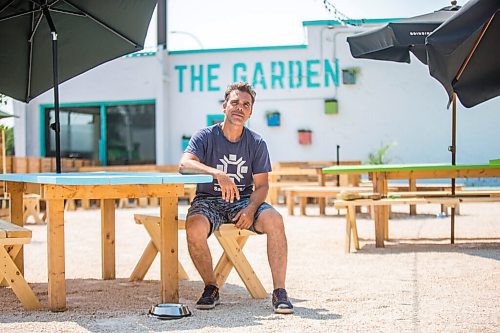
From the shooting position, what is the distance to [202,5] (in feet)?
56.3

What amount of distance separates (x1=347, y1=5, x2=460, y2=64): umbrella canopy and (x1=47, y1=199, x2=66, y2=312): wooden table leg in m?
4.31

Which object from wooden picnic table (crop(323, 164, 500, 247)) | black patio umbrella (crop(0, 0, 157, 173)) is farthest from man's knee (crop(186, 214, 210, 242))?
wooden picnic table (crop(323, 164, 500, 247))

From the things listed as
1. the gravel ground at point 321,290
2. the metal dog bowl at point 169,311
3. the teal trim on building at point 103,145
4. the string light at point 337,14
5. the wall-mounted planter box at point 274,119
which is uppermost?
the string light at point 337,14

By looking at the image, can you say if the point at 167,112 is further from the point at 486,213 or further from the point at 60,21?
the point at 60,21

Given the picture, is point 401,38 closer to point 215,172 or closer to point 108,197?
point 215,172

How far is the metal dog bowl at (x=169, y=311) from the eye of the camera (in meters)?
4.07

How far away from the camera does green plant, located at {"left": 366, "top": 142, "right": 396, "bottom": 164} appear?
16.6m

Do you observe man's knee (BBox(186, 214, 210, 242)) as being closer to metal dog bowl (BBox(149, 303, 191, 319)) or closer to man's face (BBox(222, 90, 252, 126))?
metal dog bowl (BBox(149, 303, 191, 319))

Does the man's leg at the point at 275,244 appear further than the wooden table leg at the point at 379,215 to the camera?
No

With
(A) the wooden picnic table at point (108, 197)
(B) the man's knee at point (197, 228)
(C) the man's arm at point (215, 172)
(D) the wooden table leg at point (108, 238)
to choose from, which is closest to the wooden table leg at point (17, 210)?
(D) the wooden table leg at point (108, 238)

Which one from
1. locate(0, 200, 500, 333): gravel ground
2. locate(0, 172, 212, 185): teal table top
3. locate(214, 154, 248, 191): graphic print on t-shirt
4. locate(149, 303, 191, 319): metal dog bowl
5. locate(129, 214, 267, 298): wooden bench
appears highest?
locate(214, 154, 248, 191): graphic print on t-shirt

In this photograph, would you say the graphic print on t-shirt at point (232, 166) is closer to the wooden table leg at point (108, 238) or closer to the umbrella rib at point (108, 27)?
the wooden table leg at point (108, 238)

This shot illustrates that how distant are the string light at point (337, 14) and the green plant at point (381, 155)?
2.82m

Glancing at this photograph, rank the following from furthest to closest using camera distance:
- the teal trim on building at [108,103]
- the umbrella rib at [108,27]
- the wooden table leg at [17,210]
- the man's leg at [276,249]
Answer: the teal trim on building at [108,103], the umbrella rib at [108,27], the wooden table leg at [17,210], the man's leg at [276,249]
